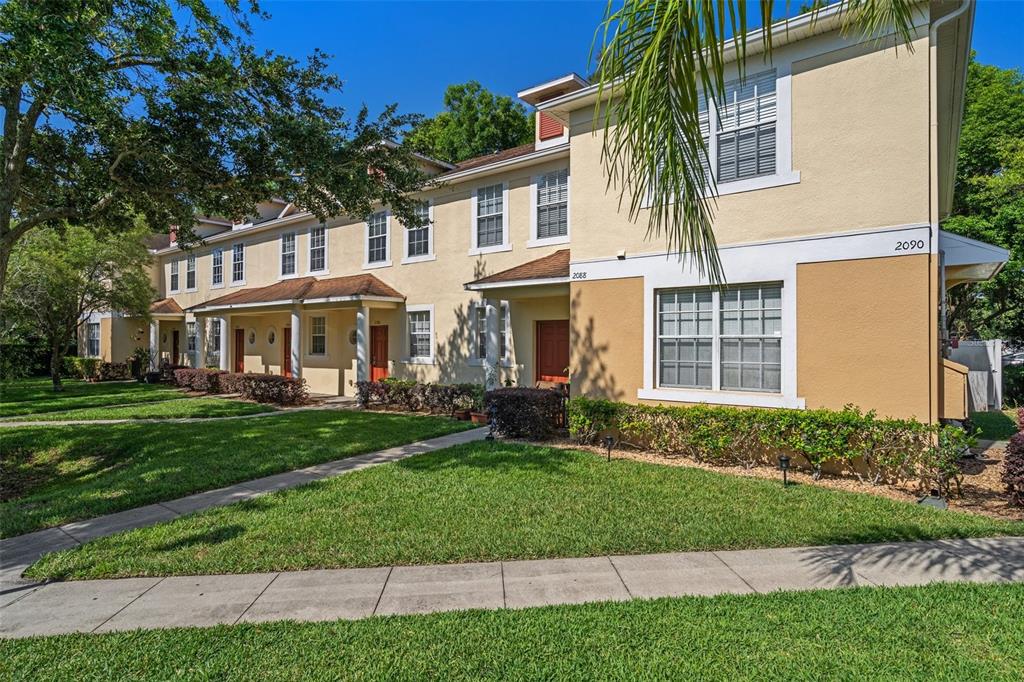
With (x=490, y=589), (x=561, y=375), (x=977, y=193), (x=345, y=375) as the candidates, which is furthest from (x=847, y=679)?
(x=977, y=193)

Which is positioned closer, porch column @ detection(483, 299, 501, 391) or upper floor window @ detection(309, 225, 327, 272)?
porch column @ detection(483, 299, 501, 391)

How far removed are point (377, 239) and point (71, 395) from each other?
13731 mm

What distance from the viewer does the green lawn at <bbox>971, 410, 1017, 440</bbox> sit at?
11445 mm

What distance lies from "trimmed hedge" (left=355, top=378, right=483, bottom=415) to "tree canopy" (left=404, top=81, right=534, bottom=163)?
18664 mm

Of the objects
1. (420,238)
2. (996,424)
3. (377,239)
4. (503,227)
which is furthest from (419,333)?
(996,424)

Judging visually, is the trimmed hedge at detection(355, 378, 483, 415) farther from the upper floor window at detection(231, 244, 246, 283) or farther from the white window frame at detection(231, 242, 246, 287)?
the upper floor window at detection(231, 244, 246, 283)

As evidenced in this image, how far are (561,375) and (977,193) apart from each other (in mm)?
20648

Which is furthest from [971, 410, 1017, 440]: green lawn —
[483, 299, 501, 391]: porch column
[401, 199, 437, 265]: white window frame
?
[401, 199, 437, 265]: white window frame

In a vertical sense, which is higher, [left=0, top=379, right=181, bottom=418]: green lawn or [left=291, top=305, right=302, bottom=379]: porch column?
[left=291, top=305, right=302, bottom=379]: porch column

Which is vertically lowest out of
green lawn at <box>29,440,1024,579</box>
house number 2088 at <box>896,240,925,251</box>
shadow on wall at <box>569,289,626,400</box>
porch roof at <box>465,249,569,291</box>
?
green lawn at <box>29,440,1024,579</box>

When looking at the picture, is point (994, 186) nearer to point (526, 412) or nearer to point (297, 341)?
point (526, 412)

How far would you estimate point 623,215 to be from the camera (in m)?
9.66

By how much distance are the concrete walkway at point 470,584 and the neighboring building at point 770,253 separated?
10.4 ft

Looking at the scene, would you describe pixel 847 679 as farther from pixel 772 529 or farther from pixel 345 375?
pixel 345 375
